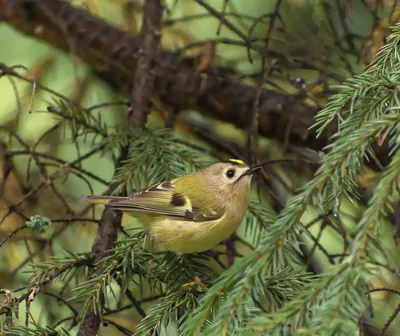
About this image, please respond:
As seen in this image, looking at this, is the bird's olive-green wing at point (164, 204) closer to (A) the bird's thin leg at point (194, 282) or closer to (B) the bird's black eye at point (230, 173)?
(B) the bird's black eye at point (230, 173)

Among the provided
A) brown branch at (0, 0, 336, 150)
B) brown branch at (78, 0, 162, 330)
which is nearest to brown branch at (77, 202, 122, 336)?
brown branch at (78, 0, 162, 330)

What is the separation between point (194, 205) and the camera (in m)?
2.17

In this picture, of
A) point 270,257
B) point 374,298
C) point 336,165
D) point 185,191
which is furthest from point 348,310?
point 374,298

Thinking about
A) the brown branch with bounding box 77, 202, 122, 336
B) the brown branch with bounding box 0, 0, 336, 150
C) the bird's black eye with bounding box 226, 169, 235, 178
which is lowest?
the brown branch with bounding box 77, 202, 122, 336

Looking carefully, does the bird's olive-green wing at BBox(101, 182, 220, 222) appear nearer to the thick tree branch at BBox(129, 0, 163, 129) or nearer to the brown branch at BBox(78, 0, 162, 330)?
the brown branch at BBox(78, 0, 162, 330)

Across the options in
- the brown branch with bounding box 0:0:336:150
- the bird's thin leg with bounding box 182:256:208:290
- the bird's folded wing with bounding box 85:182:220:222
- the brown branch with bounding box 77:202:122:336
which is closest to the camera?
the bird's thin leg with bounding box 182:256:208:290

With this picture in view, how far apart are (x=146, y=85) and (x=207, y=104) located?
0.46 meters

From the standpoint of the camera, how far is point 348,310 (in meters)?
0.97

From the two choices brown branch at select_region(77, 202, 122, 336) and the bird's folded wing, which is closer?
brown branch at select_region(77, 202, 122, 336)

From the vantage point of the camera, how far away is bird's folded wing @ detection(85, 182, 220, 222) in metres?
1.94

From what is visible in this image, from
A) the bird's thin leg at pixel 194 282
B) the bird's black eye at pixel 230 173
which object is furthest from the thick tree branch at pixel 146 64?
the bird's thin leg at pixel 194 282

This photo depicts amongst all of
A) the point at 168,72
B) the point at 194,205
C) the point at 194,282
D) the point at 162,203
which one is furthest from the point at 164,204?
the point at 168,72

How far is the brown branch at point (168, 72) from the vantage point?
8.24 ft

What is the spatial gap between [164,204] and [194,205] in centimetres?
12
